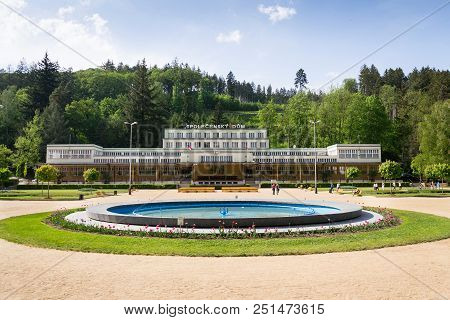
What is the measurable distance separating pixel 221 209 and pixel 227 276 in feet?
59.0

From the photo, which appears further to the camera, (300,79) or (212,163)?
(300,79)

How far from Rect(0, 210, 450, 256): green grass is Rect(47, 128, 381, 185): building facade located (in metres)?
57.4

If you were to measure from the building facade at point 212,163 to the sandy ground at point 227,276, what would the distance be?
62196 mm

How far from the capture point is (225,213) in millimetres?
25938

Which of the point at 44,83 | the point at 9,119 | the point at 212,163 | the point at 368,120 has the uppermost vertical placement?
the point at 44,83

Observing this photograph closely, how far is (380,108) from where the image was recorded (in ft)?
271

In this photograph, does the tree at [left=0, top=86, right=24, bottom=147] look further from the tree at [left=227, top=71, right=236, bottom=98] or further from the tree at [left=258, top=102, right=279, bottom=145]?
the tree at [left=227, top=71, right=236, bottom=98]

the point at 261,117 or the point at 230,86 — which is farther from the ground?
the point at 230,86

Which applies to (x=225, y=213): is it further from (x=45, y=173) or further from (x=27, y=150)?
(x=27, y=150)

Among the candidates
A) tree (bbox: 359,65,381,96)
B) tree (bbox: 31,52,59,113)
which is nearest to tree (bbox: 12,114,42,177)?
tree (bbox: 31,52,59,113)

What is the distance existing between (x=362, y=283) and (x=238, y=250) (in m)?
5.45

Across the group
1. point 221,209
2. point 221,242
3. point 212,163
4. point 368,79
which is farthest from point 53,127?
point 368,79

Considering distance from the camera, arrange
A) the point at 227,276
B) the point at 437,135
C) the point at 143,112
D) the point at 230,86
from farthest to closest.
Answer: the point at 230,86 < the point at 143,112 < the point at 437,135 < the point at 227,276

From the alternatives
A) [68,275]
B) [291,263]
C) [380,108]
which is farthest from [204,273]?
[380,108]
